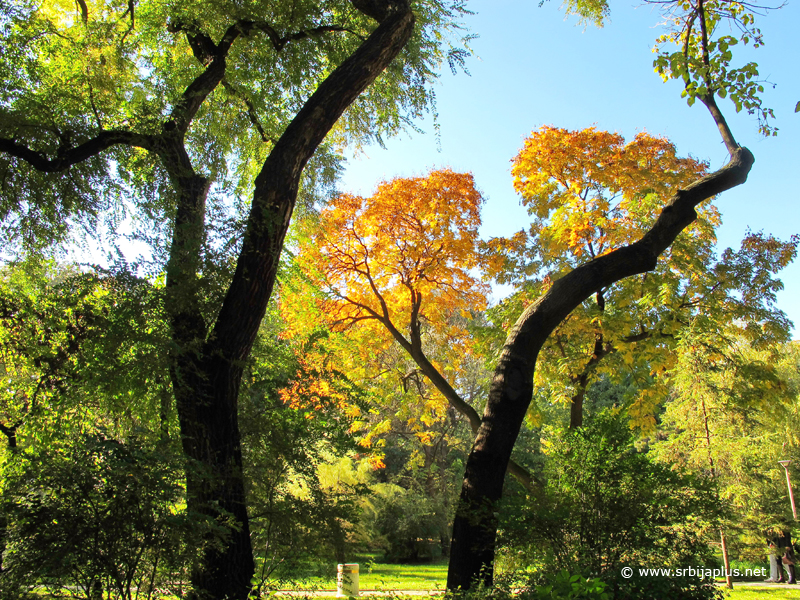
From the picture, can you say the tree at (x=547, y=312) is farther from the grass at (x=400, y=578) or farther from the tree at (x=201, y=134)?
the grass at (x=400, y=578)

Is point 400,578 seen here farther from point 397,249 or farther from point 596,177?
point 596,177

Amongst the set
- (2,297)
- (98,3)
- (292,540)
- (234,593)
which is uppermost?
(98,3)

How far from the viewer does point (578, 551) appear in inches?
171

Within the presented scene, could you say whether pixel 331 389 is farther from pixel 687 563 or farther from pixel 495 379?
Result: pixel 687 563

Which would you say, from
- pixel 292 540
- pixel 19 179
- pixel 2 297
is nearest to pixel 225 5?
pixel 19 179

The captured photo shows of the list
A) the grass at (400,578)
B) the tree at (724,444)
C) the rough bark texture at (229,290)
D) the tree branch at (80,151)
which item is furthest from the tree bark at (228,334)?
the tree at (724,444)

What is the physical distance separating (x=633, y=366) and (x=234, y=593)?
8248 millimetres

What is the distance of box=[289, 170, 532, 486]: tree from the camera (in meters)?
11.3

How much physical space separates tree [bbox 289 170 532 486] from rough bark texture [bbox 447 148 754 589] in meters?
5.47

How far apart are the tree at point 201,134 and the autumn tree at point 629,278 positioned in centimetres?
380

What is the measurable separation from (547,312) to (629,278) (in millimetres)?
4951

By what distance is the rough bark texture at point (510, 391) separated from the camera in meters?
4.87

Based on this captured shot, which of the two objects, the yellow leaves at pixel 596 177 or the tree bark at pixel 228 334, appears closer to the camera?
the tree bark at pixel 228 334

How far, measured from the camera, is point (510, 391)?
5.14 metres
